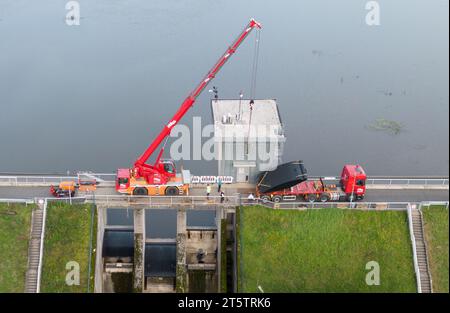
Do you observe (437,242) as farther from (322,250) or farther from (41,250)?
(41,250)

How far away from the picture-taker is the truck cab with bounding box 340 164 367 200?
45.4 metres

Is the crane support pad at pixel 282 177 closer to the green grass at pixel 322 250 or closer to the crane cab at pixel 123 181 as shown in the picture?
the green grass at pixel 322 250

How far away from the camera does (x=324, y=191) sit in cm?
4584

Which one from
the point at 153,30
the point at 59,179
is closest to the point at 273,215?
the point at 59,179

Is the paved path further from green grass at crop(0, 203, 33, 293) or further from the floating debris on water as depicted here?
the floating debris on water

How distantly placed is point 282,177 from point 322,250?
6.87 meters

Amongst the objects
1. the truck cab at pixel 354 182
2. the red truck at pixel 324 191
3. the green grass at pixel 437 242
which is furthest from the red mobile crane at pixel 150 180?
the green grass at pixel 437 242

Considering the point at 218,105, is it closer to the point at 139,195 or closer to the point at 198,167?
the point at 139,195

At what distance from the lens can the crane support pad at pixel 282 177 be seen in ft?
145
